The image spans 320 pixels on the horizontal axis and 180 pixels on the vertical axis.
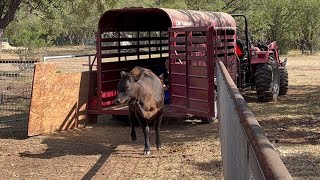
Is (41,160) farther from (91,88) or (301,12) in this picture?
(301,12)

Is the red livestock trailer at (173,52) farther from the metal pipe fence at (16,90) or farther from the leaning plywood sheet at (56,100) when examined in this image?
the metal pipe fence at (16,90)

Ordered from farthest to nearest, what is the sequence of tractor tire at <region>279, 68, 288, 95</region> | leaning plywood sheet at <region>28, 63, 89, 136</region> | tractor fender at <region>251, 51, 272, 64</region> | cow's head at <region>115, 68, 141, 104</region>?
1. tractor tire at <region>279, 68, 288, 95</region>
2. tractor fender at <region>251, 51, 272, 64</region>
3. leaning plywood sheet at <region>28, 63, 89, 136</region>
4. cow's head at <region>115, 68, 141, 104</region>

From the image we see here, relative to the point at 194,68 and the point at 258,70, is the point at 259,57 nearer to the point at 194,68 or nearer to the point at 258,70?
the point at 258,70

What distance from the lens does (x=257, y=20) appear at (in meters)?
40.2

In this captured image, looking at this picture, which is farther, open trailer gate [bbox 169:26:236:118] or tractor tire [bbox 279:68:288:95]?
tractor tire [bbox 279:68:288:95]

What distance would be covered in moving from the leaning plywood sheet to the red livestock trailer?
0.34m

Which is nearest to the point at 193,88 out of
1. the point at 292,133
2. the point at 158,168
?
the point at 292,133

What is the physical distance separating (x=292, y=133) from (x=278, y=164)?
25.1 feet

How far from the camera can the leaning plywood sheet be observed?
927cm

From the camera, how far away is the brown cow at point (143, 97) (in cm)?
774

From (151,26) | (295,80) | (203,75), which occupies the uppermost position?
(151,26)

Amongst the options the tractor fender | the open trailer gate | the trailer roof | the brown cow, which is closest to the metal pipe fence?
the trailer roof

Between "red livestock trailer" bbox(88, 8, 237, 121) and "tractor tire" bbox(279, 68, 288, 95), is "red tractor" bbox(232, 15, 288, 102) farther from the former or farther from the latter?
"red livestock trailer" bbox(88, 8, 237, 121)

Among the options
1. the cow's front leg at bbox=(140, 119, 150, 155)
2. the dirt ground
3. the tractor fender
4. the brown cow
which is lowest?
the dirt ground
